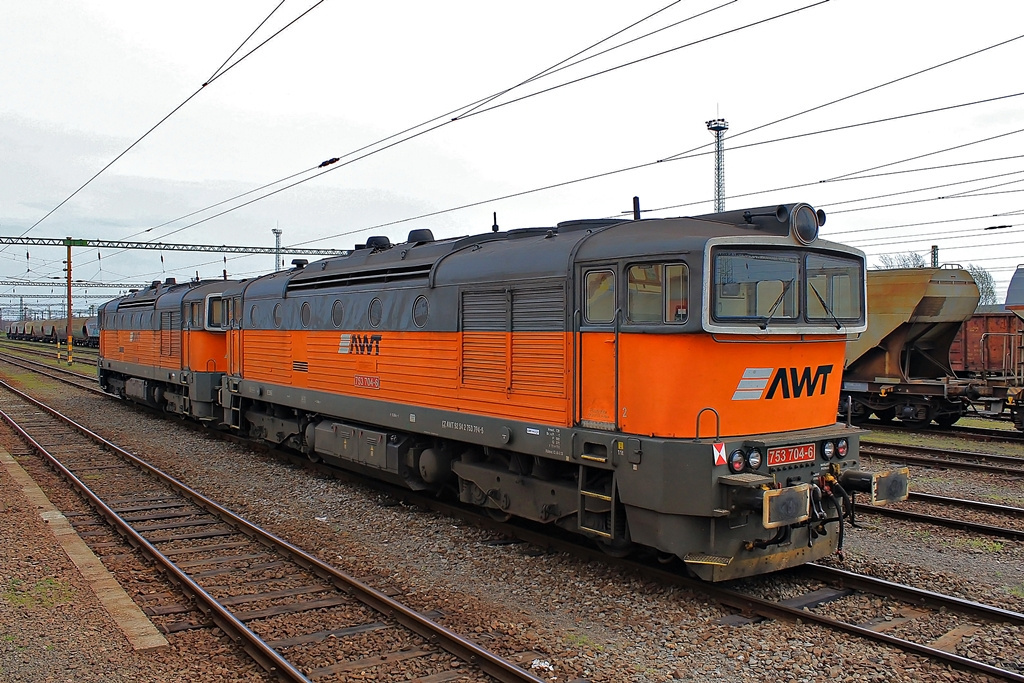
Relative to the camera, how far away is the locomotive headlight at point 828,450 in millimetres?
7688

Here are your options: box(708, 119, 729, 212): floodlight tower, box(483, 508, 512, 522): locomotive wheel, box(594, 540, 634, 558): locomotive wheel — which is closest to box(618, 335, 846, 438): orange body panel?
box(594, 540, 634, 558): locomotive wheel

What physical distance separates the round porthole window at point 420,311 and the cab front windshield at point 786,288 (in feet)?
15.0

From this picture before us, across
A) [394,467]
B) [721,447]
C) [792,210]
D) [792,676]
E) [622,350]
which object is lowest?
[792,676]

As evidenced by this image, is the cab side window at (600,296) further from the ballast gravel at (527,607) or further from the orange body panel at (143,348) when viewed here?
the orange body panel at (143,348)

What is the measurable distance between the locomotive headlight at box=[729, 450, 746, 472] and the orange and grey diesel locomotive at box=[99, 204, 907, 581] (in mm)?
20

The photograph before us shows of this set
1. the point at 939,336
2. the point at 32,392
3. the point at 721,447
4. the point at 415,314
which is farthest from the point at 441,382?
the point at 32,392

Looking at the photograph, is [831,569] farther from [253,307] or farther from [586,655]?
[253,307]

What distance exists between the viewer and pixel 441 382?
10.2 meters

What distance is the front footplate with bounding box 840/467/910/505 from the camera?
295 inches

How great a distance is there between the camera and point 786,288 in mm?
7473

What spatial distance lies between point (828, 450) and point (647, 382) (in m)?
2.06

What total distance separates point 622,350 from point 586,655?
2775 mm

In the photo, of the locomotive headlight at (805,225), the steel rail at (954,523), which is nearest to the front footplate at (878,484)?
the locomotive headlight at (805,225)

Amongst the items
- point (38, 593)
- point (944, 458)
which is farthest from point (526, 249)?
point (944, 458)
